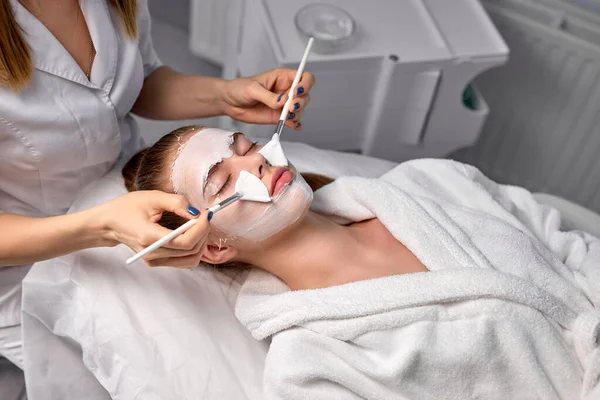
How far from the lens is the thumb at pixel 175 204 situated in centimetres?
94

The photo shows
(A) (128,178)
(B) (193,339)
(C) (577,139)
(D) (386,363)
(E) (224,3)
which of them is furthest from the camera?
(E) (224,3)

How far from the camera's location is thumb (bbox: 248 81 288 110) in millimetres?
1269

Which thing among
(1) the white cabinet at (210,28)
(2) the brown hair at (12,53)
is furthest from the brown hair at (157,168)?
(1) the white cabinet at (210,28)

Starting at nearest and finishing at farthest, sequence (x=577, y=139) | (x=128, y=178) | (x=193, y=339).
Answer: (x=193, y=339) < (x=128, y=178) < (x=577, y=139)

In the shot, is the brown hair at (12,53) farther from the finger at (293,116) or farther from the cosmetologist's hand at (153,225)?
the finger at (293,116)

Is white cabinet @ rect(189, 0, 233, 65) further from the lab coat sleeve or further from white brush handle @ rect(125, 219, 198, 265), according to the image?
white brush handle @ rect(125, 219, 198, 265)

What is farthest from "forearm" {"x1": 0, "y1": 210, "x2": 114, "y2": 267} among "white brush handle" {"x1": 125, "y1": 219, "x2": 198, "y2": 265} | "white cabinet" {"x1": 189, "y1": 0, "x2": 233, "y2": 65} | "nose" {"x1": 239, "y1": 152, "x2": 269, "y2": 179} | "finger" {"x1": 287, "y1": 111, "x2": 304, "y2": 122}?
"white cabinet" {"x1": 189, "y1": 0, "x2": 233, "y2": 65}

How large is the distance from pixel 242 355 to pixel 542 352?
540 mm

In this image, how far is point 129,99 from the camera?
4.17 ft

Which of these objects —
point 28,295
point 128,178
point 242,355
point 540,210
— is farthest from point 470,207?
point 28,295

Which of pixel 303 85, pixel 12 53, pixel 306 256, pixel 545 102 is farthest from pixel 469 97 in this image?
pixel 12 53

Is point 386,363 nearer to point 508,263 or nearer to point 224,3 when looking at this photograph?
point 508,263

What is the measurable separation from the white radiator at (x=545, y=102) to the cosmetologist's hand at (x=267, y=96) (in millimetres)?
851

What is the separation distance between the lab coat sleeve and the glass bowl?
1.21 feet
